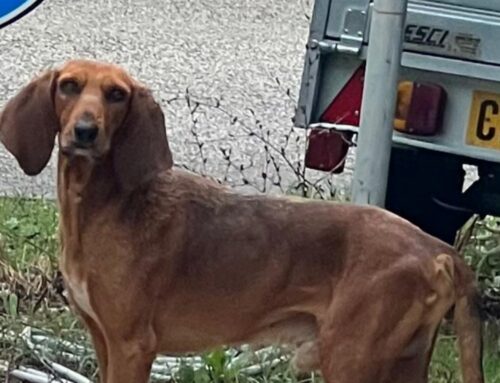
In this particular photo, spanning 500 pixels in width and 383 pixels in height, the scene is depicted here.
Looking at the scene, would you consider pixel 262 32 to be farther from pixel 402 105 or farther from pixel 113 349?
pixel 113 349

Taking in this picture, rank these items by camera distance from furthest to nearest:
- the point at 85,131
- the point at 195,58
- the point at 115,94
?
the point at 195,58, the point at 115,94, the point at 85,131

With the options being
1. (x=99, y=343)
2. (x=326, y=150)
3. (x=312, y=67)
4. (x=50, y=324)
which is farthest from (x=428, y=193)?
(x=99, y=343)

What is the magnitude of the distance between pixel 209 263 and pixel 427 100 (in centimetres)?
129

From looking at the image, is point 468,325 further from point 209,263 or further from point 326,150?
point 326,150

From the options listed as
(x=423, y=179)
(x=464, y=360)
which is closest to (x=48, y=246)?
(x=423, y=179)

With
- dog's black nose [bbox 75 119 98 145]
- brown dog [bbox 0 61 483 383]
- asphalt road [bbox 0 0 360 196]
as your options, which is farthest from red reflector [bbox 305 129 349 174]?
asphalt road [bbox 0 0 360 196]

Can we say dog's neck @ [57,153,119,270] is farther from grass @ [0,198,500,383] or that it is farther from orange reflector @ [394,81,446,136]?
orange reflector @ [394,81,446,136]

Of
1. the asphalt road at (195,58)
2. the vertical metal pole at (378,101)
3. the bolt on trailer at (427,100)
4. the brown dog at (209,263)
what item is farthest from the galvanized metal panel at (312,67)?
the asphalt road at (195,58)

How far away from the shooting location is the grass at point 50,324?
197 inches

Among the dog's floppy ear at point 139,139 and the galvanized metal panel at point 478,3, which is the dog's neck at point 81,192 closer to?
the dog's floppy ear at point 139,139

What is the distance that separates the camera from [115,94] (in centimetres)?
409

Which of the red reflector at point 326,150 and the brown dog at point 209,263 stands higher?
the red reflector at point 326,150

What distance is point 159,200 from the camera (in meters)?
4.31

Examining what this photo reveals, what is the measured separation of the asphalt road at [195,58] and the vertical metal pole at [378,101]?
9.77ft
